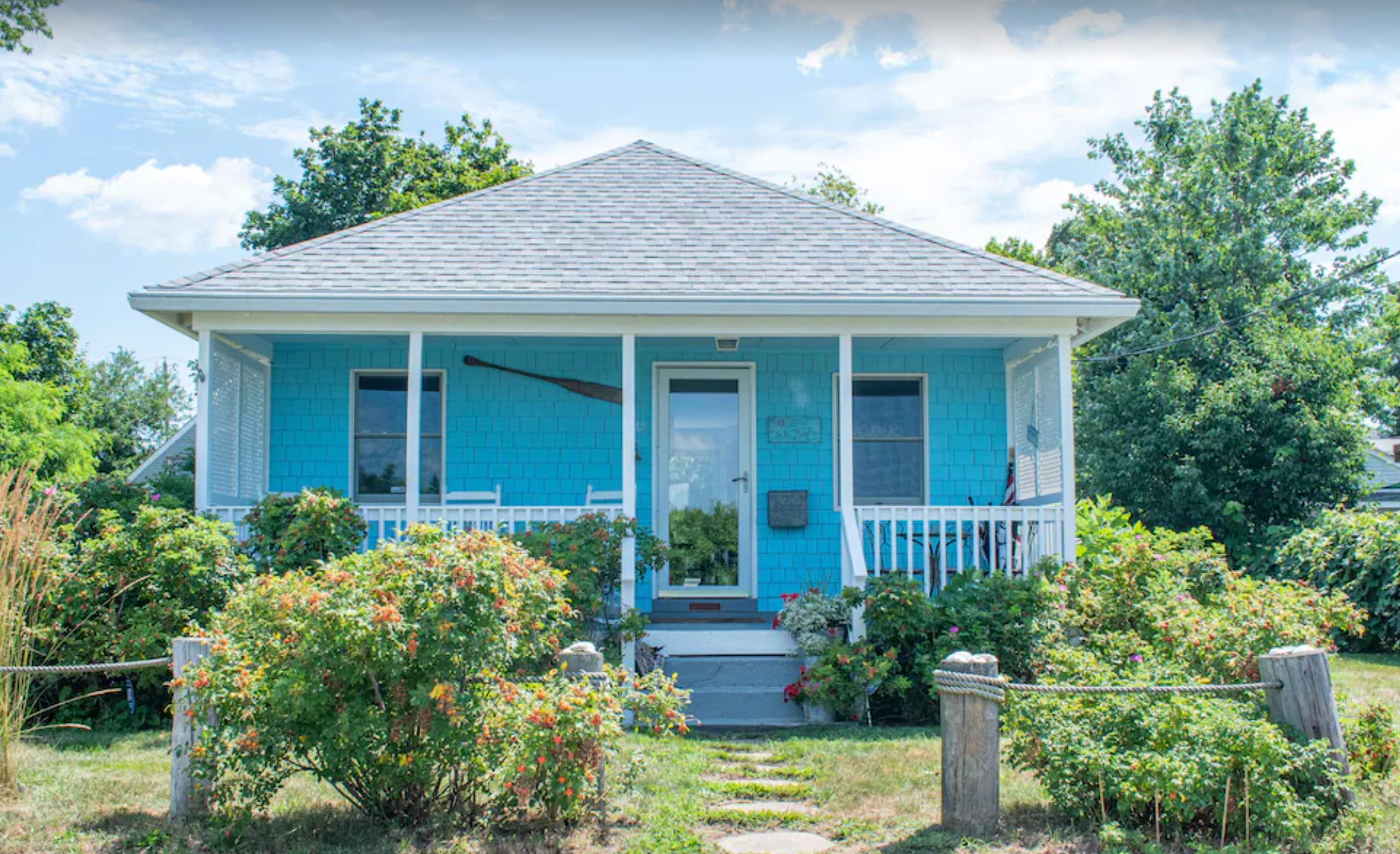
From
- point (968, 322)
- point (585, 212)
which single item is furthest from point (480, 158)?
point (968, 322)

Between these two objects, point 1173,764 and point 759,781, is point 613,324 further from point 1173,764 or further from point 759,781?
point 1173,764

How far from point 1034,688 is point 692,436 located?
569 cm

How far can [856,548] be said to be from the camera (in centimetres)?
816

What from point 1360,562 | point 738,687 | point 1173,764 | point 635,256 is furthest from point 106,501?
point 1360,562

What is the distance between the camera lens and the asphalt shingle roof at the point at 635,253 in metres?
8.71

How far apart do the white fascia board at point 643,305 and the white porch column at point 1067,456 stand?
0.48 metres

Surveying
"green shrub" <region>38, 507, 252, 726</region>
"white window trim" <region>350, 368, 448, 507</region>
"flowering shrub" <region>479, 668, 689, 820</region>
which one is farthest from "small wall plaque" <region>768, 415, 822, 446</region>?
"flowering shrub" <region>479, 668, 689, 820</region>

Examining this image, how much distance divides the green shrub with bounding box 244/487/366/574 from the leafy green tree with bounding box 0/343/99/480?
13416 millimetres

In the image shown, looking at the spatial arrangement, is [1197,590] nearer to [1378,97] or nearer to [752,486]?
[752,486]

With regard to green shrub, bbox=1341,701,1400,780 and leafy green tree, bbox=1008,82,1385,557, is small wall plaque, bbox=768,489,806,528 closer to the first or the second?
green shrub, bbox=1341,701,1400,780

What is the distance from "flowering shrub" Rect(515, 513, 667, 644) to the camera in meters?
7.38

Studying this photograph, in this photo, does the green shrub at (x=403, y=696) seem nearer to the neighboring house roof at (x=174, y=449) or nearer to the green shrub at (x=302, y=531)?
the green shrub at (x=302, y=531)

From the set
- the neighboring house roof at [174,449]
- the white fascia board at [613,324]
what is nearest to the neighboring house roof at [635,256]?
the white fascia board at [613,324]

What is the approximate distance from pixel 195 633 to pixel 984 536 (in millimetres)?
6812
